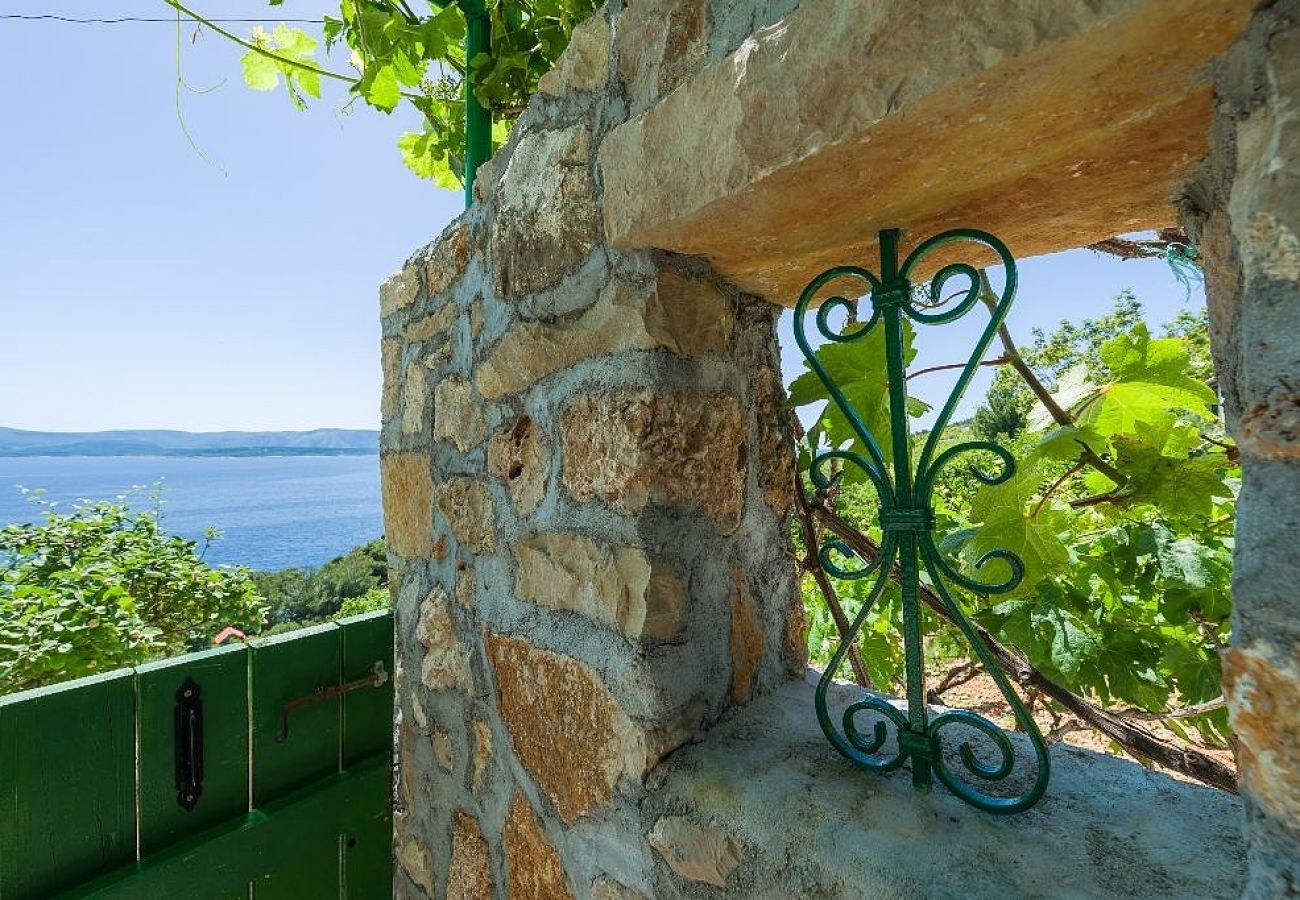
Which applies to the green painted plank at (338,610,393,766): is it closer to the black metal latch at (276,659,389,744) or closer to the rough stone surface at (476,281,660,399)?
the black metal latch at (276,659,389,744)

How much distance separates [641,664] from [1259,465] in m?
0.60

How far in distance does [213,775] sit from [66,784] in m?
0.24

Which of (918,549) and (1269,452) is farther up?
(1269,452)

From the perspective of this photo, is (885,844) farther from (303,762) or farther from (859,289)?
(303,762)

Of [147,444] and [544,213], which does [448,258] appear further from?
[147,444]

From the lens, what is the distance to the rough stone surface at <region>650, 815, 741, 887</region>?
0.69 metres

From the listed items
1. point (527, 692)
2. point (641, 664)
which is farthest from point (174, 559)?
point (641, 664)

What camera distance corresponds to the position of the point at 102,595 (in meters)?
3.18

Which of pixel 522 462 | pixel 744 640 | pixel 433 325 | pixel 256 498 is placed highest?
pixel 433 325

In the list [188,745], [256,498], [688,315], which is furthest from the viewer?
[256,498]

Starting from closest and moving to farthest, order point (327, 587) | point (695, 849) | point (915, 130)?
point (915, 130)
point (695, 849)
point (327, 587)

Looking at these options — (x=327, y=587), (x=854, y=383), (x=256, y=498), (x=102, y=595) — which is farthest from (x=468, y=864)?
(x=256, y=498)

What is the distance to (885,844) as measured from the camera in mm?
601

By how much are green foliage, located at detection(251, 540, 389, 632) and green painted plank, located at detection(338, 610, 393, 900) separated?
20.5 feet
